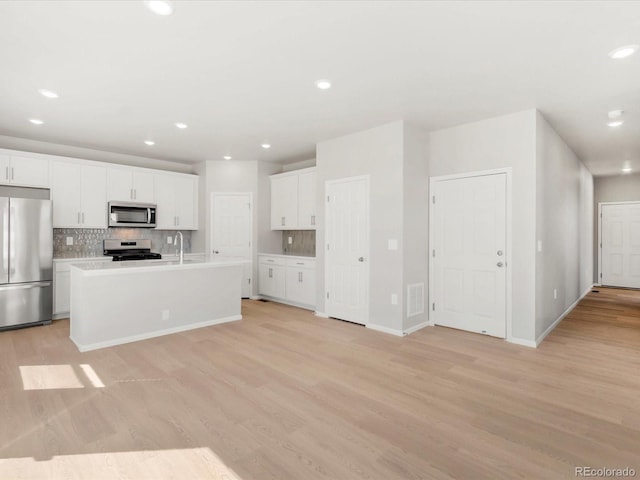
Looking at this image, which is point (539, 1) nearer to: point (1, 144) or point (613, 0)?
point (613, 0)

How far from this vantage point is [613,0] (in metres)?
2.10

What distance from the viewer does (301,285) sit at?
5883 millimetres

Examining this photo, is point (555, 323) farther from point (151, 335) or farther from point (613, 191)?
point (613, 191)

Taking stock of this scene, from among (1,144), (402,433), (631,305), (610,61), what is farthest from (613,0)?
(1,144)

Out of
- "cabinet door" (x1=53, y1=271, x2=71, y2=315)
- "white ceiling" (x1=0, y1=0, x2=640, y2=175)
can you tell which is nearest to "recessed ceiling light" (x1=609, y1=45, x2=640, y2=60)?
"white ceiling" (x1=0, y1=0, x2=640, y2=175)

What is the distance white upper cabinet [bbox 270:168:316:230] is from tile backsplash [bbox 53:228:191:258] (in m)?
2.15

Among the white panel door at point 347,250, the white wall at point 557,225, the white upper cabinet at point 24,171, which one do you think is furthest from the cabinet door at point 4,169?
the white wall at point 557,225

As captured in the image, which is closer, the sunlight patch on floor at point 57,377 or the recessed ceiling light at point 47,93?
the sunlight patch on floor at point 57,377

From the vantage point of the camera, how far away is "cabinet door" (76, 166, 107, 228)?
17.9 feet

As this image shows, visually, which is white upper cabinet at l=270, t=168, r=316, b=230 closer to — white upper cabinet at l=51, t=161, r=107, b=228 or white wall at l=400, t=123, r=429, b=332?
white wall at l=400, t=123, r=429, b=332

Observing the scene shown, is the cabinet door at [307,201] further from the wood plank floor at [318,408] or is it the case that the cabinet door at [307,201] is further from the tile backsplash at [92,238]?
the tile backsplash at [92,238]

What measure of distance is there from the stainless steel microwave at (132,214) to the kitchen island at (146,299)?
1.55 meters

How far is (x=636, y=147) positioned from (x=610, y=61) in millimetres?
3900

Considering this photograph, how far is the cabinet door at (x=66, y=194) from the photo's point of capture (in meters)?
5.20
